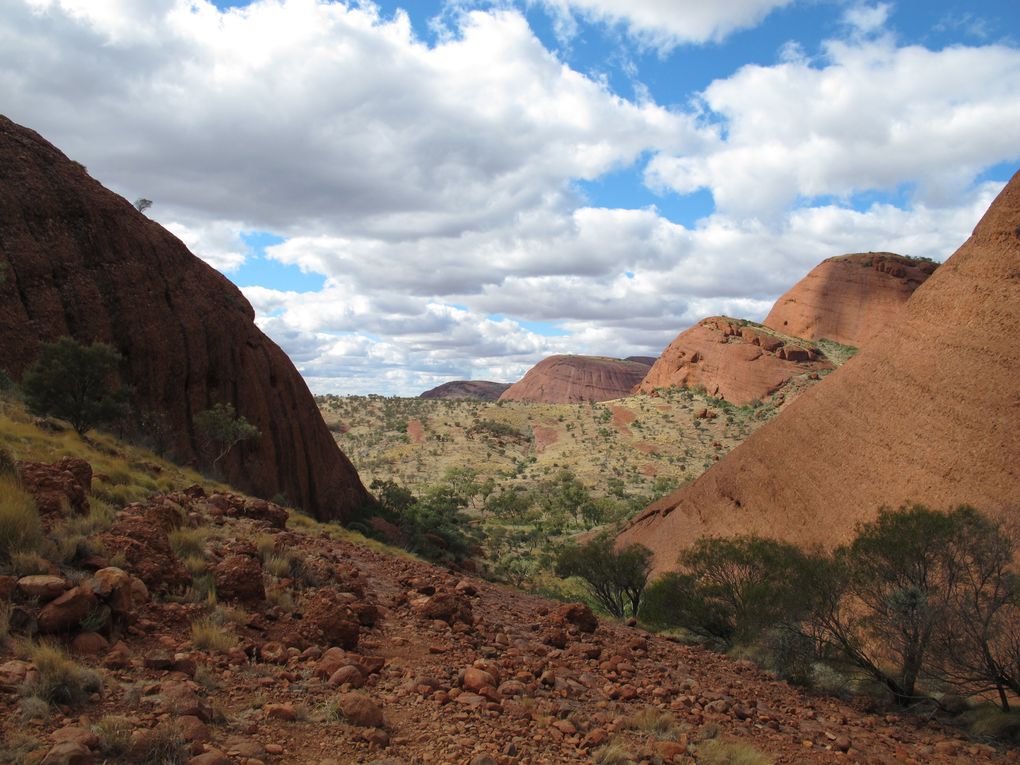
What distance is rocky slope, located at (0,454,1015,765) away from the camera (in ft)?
13.7

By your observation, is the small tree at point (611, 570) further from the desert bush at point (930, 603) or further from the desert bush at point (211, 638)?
the desert bush at point (211, 638)

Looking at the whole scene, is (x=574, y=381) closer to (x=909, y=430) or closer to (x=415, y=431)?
(x=415, y=431)

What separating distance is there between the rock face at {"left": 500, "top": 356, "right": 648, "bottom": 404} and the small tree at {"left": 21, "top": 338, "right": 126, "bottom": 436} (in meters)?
139

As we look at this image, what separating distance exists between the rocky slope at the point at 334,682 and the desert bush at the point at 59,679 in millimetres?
19

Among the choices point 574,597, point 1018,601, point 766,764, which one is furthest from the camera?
point 574,597

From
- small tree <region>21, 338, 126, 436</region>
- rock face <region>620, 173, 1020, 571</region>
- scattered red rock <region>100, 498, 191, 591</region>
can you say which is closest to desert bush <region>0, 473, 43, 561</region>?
scattered red rock <region>100, 498, 191, 591</region>

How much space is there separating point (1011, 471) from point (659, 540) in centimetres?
1201

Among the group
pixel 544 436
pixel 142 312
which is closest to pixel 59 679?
pixel 142 312

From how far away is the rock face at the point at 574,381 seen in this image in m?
160

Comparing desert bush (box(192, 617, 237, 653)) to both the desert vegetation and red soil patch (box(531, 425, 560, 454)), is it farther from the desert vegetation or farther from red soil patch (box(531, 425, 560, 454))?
red soil patch (box(531, 425, 560, 454))

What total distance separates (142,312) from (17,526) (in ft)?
60.7

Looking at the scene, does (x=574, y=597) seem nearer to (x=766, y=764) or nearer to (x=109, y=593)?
(x=766, y=764)

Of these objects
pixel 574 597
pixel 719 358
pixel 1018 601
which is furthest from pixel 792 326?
pixel 1018 601

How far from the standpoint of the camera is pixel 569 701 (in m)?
6.59
